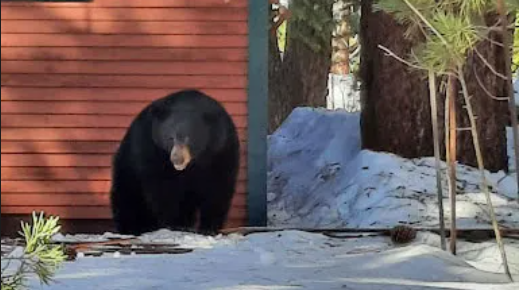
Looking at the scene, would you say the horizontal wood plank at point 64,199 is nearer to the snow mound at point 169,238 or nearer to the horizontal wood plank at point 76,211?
the horizontal wood plank at point 76,211

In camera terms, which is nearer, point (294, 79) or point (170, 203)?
point (170, 203)

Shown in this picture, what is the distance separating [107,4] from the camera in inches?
337

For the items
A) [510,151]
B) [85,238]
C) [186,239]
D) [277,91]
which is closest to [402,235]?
[186,239]

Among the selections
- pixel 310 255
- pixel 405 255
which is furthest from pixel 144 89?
pixel 405 255

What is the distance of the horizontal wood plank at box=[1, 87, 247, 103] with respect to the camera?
852cm

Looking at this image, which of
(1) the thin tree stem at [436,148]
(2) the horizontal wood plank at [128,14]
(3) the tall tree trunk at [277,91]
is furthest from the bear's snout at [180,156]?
(3) the tall tree trunk at [277,91]

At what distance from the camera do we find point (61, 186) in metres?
8.62

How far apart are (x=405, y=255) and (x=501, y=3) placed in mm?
1566

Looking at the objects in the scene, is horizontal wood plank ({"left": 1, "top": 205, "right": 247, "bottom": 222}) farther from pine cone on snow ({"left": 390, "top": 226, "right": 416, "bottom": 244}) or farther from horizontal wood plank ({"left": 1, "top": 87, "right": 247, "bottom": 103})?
pine cone on snow ({"left": 390, "top": 226, "right": 416, "bottom": 244})

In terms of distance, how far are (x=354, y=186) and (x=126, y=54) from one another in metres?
2.48

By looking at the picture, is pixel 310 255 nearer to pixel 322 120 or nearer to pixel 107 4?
pixel 107 4

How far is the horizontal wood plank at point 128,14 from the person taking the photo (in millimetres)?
8547

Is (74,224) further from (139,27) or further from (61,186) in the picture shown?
(139,27)

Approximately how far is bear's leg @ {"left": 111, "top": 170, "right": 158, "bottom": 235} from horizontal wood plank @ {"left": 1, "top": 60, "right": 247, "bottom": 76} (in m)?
0.79
